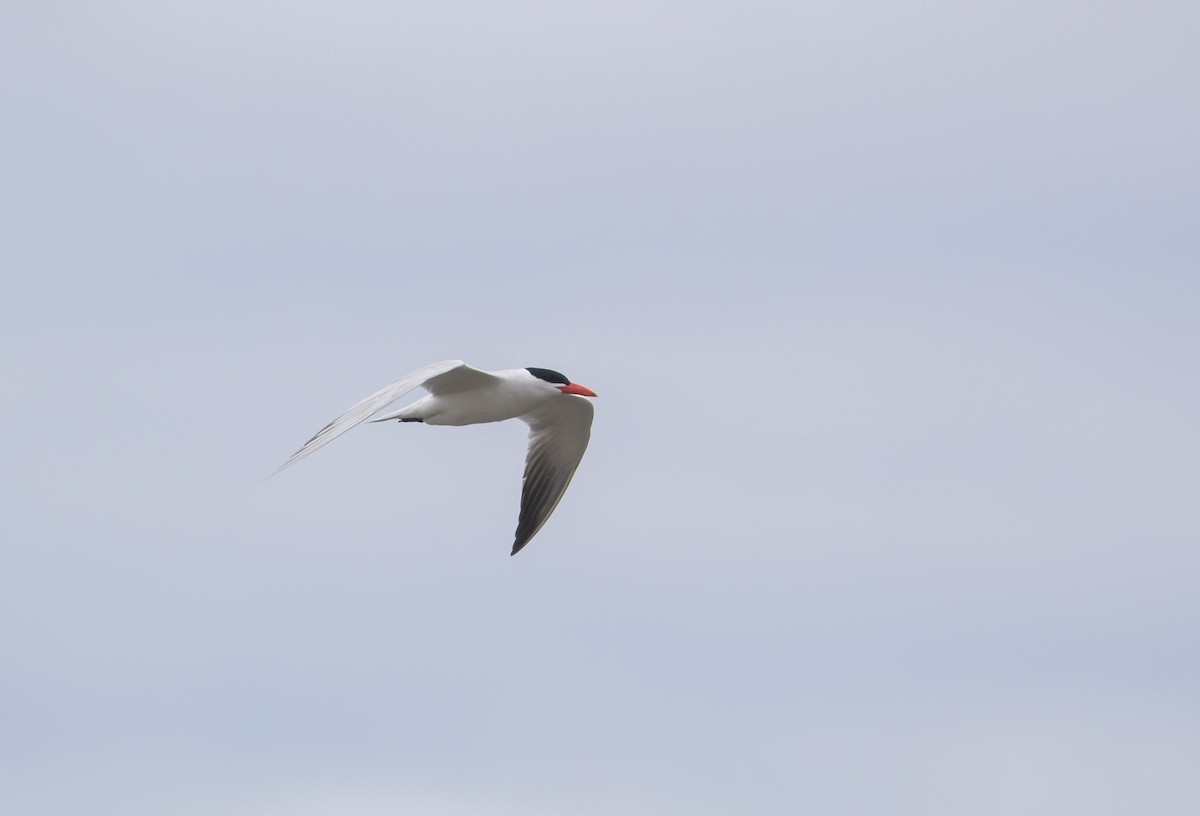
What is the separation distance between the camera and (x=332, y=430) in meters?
15.6

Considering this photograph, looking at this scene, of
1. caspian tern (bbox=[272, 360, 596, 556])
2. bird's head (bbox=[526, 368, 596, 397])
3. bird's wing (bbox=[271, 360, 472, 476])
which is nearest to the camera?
bird's wing (bbox=[271, 360, 472, 476])

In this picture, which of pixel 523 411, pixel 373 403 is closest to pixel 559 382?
pixel 523 411

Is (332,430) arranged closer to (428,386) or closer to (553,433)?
(428,386)

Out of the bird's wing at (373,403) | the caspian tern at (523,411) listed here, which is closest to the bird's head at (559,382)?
the caspian tern at (523,411)

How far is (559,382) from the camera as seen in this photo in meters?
20.5

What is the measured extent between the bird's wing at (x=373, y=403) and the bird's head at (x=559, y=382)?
6.42ft

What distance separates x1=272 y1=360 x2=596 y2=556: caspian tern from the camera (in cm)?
1700

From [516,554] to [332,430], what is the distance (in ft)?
20.4

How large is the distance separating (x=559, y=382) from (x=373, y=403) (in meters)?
4.50

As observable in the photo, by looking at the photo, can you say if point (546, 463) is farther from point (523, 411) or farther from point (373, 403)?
point (373, 403)

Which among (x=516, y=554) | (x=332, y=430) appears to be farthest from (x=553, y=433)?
(x=332, y=430)

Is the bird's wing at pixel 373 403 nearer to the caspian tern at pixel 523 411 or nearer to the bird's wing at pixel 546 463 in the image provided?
the caspian tern at pixel 523 411

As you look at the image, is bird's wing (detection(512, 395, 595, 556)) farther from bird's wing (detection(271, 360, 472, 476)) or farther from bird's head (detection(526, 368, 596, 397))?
bird's wing (detection(271, 360, 472, 476))

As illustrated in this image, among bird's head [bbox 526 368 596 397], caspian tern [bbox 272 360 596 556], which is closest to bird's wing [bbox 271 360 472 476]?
caspian tern [bbox 272 360 596 556]
